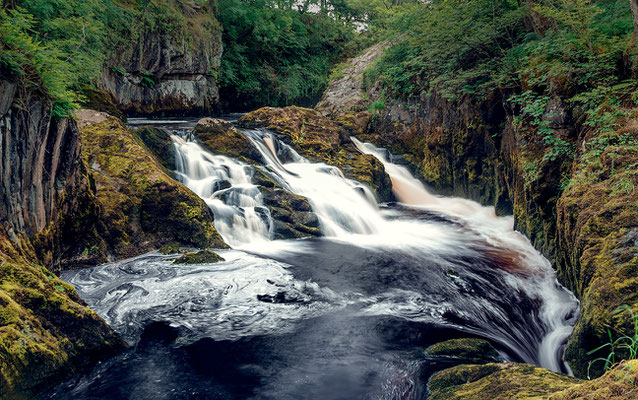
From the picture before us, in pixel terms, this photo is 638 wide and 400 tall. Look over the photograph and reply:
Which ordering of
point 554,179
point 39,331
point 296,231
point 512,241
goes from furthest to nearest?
point 296,231 < point 512,241 < point 554,179 < point 39,331

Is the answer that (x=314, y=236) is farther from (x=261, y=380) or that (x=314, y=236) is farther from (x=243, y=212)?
(x=261, y=380)

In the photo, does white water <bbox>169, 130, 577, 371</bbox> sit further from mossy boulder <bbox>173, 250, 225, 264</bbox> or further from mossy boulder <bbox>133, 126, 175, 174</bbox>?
mossy boulder <bbox>173, 250, 225, 264</bbox>

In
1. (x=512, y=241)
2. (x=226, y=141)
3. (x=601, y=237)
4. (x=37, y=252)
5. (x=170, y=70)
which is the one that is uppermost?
(x=170, y=70)

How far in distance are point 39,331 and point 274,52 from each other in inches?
961

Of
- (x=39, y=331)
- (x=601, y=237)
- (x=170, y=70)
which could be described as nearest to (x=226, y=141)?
(x=170, y=70)

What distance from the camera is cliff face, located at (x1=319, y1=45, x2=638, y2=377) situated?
3.79 metres

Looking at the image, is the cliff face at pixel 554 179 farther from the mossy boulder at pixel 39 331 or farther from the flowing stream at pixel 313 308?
the mossy boulder at pixel 39 331

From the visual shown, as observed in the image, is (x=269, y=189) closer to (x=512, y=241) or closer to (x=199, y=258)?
(x=199, y=258)

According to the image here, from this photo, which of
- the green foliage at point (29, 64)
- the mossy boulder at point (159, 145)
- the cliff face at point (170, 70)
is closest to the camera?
the green foliage at point (29, 64)

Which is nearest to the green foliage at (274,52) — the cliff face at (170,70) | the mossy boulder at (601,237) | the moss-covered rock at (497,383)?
the cliff face at (170,70)

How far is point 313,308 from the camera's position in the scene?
5.36 meters

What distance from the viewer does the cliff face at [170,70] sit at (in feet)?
49.1

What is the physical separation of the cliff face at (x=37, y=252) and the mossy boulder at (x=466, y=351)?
3.60 meters

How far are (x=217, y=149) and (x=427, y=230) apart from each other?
6.46m
